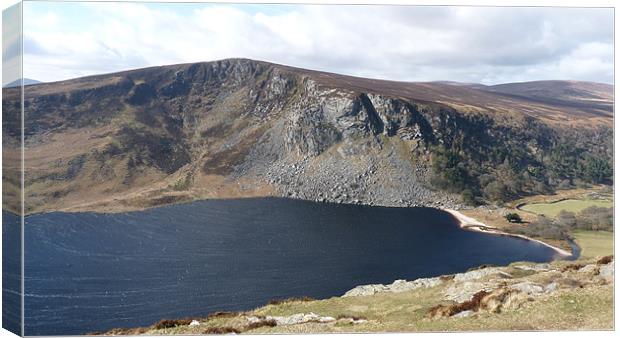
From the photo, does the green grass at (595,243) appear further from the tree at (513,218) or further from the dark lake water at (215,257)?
the tree at (513,218)

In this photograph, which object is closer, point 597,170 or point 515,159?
point 597,170

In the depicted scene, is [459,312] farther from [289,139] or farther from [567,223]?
[289,139]

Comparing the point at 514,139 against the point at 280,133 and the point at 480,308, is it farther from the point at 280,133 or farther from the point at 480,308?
the point at 480,308

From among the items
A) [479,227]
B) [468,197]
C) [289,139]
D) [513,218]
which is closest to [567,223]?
[513,218]

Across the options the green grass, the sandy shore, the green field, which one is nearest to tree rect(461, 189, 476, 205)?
the sandy shore

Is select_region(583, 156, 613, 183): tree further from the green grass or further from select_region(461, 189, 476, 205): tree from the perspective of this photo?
select_region(461, 189, 476, 205): tree

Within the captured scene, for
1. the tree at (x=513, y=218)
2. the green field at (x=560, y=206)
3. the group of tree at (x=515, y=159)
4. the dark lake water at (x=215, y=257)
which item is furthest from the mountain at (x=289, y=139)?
the dark lake water at (x=215, y=257)
